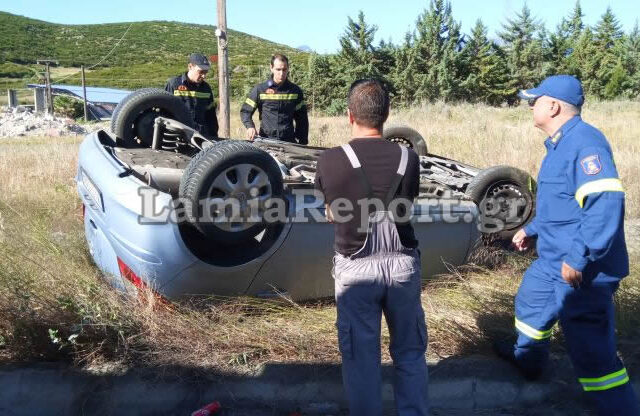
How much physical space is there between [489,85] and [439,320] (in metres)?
31.4

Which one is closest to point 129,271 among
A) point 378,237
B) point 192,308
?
point 192,308

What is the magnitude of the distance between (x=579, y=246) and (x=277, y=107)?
406cm

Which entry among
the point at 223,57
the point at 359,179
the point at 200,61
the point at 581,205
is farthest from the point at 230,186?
the point at 223,57

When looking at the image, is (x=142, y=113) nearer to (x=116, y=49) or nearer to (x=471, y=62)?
(x=471, y=62)

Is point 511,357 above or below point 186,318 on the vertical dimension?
below

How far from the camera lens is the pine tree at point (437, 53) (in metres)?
29.7

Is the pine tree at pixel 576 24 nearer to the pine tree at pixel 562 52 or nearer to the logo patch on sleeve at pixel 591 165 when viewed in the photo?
the pine tree at pixel 562 52

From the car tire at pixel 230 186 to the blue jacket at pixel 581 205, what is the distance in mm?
1400

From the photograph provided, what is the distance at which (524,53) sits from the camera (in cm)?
3244

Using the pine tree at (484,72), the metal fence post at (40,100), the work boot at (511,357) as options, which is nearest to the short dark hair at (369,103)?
the work boot at (511,357)

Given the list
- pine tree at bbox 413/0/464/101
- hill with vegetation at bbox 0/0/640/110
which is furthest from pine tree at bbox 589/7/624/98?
pine tree at bbox 413/0/464/101

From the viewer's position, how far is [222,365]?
285cm

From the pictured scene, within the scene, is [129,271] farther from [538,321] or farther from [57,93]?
[57,93]

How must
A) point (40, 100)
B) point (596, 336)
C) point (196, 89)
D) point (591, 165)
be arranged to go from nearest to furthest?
point (591, 165) < point (596, 336) < point (196, 89) < point (40, 100)
